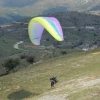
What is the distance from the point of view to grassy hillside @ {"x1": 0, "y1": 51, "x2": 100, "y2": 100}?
25922 millimetres

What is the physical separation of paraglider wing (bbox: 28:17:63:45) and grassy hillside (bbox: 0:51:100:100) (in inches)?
251

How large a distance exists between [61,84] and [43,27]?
8.16 meters

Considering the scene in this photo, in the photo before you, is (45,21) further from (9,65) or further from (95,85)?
(9,65)

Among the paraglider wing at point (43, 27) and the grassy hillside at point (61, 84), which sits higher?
the paraglider wing at point (43, 27)

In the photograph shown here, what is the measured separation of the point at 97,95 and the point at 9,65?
6693cm

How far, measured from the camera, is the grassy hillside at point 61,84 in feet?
85.0

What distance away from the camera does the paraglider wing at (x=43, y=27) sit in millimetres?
30508

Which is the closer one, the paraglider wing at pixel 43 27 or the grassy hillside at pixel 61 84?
the grassy hillside at pixel 61 84

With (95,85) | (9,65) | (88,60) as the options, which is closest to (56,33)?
(95,85)

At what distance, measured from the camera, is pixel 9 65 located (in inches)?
3442

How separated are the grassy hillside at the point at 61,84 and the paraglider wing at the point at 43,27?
638cm

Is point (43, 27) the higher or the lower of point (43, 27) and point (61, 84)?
the higher

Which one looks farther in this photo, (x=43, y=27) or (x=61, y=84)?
(x=61, y=84)

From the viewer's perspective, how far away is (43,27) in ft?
108
